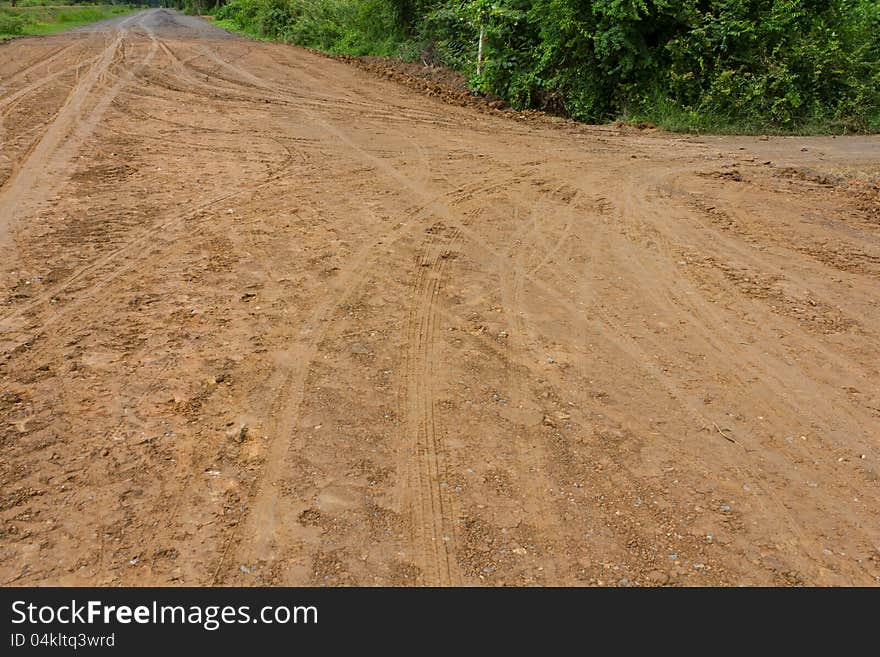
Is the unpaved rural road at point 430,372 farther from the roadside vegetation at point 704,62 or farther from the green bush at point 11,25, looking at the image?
the green bush at point 11,25

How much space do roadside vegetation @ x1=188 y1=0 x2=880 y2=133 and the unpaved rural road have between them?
4.10 m

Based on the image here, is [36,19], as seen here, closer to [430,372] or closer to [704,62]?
[704,62]

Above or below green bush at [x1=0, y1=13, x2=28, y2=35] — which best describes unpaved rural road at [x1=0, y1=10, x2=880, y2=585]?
below

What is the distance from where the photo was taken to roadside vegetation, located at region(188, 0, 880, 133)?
1335 centimetres

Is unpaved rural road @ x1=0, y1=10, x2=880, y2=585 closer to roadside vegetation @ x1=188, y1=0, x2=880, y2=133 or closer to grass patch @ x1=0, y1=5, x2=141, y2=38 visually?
roadside vegetation @ x1=188, y1=0, x2=880, y2=133

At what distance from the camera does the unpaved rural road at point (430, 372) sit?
3523 mm

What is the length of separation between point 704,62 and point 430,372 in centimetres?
1175

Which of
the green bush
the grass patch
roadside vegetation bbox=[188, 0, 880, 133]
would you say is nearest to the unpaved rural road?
roadside vegetation bbox=[188, 0, 880, 133]

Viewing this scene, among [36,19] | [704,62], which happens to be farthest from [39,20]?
[704,62]

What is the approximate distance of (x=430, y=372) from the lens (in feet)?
16.3

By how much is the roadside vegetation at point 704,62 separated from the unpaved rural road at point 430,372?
4101mm

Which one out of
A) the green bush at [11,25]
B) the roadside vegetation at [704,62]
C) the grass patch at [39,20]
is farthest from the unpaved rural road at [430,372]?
the grass patch at [39,20]

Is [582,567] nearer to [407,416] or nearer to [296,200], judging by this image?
[407,416]

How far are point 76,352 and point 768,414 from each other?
486 centimetres
